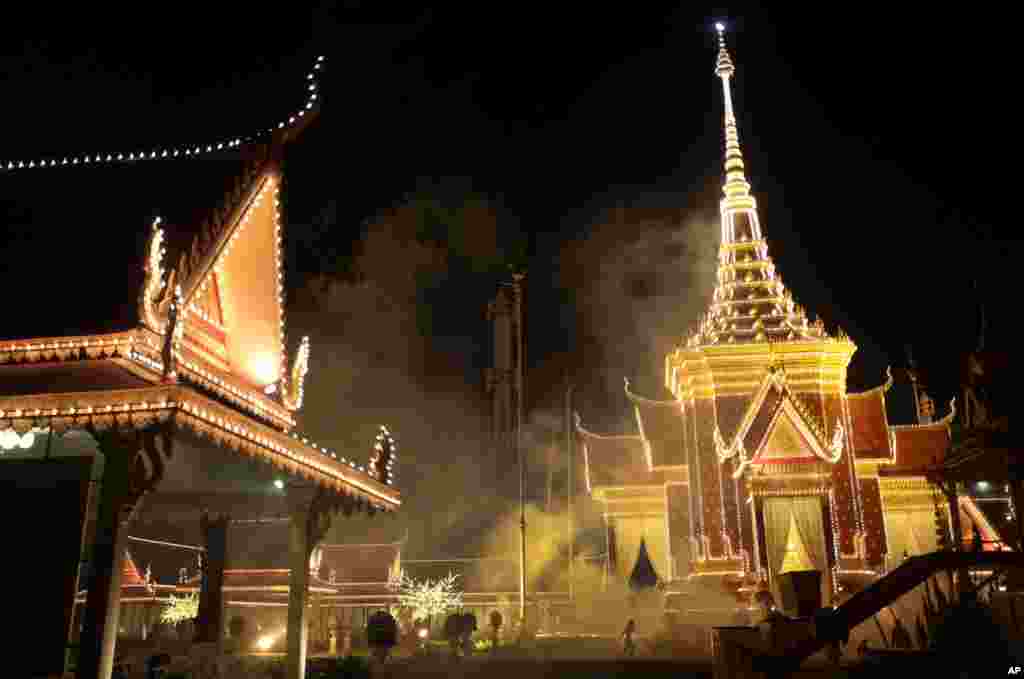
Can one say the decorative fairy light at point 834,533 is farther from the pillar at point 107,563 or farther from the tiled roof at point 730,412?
the pillar at point 107,563

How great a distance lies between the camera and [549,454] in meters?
59.5

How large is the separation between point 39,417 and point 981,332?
16.1m

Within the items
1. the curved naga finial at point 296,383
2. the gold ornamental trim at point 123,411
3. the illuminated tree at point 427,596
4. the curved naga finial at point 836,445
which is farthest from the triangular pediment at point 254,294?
the illuminated tree at point 427,596

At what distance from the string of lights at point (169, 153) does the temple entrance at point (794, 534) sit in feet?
72.3

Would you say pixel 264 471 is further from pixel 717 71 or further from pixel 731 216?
pixel 717 71

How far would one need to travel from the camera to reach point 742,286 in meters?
33.0

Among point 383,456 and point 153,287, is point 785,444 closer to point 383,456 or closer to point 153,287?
point 383,456

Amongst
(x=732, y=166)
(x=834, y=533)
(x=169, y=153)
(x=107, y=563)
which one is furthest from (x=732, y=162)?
(x=107, y=563)

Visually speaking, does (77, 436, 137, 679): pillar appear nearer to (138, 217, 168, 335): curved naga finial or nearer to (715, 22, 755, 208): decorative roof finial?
(138, 217, 168, 335): curved naga finial

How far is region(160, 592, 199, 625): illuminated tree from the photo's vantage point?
91.5 ft

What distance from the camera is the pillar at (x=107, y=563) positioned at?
788cm

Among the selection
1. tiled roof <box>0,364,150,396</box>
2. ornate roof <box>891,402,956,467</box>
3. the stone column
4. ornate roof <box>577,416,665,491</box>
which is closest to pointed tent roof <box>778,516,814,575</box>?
ornate roof <box>577,416,665,491</box>

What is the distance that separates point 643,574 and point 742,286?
12.5 m

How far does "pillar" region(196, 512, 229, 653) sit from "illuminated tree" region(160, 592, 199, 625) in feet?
44.1
